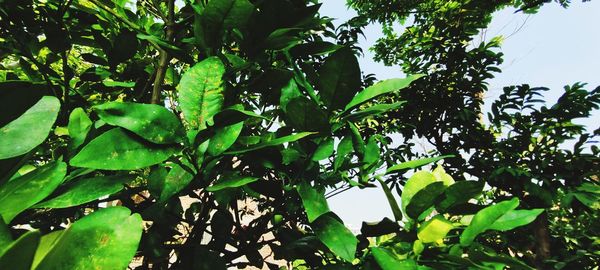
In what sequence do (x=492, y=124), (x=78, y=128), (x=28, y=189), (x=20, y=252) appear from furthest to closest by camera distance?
1. (x=492, y=124)
2. (x=78, y=128)
3. (x=28, y=189)
4. (x=20, y=252)

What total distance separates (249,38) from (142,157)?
0.28 meters

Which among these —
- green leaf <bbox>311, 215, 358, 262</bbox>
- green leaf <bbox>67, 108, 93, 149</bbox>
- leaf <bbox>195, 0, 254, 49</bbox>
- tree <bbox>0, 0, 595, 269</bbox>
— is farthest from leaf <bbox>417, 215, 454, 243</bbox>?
green leaf <bbox>67, 108, 93, 149</bbox>

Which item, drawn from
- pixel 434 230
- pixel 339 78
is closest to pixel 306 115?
pixel 339 78

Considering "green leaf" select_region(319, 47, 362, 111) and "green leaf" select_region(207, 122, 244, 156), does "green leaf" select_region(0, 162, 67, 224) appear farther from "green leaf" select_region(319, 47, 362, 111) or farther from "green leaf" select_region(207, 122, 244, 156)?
"green leaf" select_region(319, 47, 362, 111)

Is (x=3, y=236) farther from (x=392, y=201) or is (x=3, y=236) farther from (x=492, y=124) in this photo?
(x=492, y=124)

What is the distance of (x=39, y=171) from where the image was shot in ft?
1.35

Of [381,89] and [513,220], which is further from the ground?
[381,89]

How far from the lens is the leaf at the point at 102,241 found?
1.01ft

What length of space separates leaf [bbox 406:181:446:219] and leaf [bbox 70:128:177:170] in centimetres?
41

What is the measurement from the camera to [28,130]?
15.5 inches

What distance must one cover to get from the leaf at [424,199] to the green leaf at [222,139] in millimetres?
331

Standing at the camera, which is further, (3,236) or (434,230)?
(434,230)

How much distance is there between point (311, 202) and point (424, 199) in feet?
0.65

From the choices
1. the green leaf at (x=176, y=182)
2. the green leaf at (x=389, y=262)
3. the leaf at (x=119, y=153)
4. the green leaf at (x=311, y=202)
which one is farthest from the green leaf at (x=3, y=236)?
the green leaf at (x=389, y=262)
